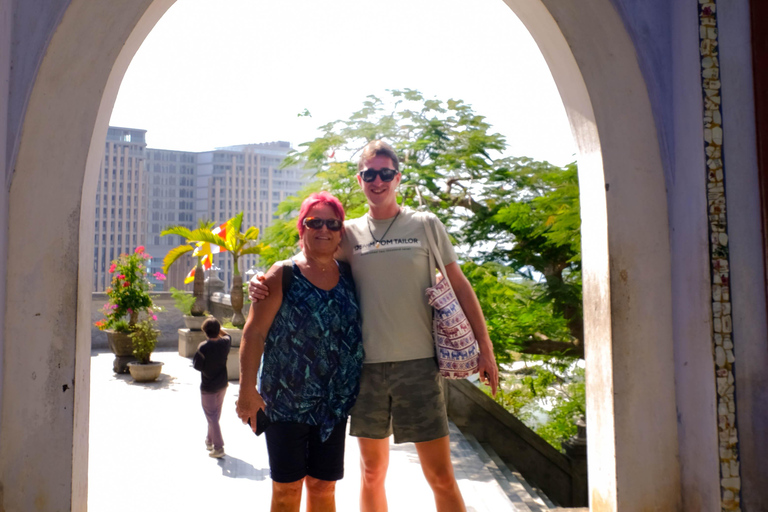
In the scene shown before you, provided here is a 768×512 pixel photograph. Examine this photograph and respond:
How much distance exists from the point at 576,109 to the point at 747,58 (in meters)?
0.72

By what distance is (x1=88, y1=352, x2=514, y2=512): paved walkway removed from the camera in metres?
Result: 4.08

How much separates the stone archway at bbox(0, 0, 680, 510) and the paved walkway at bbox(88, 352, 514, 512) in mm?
1605

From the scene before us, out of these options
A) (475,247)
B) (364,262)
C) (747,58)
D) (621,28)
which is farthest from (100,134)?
(475,247)

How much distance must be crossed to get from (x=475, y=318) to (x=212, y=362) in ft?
10.4

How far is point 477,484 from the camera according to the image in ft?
14.8

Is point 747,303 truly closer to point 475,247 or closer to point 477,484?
point 477,484

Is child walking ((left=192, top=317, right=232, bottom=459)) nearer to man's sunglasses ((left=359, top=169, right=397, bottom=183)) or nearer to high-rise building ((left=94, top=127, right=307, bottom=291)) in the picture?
man's sunglasses ((left=359, top=169, right=397, bottom=183))

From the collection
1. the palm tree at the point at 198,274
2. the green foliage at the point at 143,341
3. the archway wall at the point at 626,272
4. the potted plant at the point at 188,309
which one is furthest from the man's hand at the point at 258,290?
the potted plant at the point at 188,309

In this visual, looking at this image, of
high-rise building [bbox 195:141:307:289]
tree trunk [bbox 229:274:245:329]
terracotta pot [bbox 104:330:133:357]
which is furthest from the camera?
high-rise building [bbox 195:141:307:289]

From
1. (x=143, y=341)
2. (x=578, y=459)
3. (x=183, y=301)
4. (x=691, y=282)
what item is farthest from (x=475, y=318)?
(x=183, y=301)

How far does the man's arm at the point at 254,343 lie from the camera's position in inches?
92.0

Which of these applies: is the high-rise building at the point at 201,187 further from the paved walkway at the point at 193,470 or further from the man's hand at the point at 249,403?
the man's hand at the point at 249,403

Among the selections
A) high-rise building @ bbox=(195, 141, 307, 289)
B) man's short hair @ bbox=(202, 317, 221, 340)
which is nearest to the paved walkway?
man's short hair @ bbox=(202, 317, 221, 340)

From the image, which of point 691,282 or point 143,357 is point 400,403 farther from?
point 143,357
